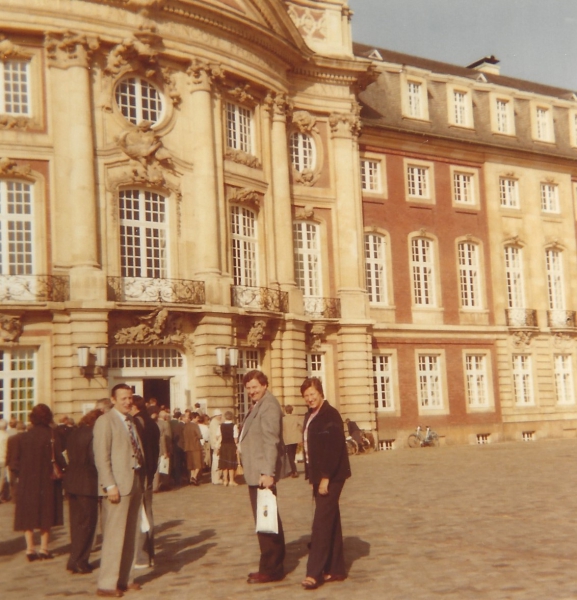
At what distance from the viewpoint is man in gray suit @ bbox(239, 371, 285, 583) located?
9.82m

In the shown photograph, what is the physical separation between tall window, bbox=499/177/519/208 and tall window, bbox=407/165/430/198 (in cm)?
400

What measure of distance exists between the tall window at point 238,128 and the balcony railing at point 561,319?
663 inches

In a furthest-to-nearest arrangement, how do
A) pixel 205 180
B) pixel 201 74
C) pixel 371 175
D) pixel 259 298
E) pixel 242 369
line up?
pixel 371 175, pixel 259 298, pixel 242 369, pixel 201 74, pixel 205 180

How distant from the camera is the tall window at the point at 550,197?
43.2m

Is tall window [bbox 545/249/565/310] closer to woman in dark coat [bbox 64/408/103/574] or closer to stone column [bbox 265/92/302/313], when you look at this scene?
stone column [bbox 265/92/302/313]

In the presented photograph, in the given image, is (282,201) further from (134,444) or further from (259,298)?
(134,444)

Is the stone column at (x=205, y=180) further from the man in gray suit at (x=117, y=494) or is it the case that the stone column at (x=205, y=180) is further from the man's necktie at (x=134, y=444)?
the man in gray suit at (x=117, y=494)

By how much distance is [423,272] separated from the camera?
126ft

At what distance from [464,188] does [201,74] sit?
15.1 meters

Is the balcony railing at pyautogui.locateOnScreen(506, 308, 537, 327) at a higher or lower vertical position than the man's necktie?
higher

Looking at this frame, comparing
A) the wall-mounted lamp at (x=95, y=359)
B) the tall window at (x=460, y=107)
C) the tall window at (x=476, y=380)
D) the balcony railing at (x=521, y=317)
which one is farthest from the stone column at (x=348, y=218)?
the wall-mounted lamp at (x=95, y=359)

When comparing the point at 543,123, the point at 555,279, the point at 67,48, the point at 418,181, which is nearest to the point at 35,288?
the point at 67,48

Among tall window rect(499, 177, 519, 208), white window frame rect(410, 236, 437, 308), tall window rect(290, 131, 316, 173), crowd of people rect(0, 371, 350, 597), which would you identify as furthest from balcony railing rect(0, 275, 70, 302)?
tall window rect(499, 177, 519, 208)

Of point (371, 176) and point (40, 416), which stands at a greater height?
point (371, 176)
